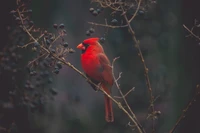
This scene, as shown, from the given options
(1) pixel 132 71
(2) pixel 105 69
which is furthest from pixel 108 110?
(1) pixel 132 71

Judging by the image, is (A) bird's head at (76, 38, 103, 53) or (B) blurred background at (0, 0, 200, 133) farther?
(B) blurred background at (0, 0, 200, 133)

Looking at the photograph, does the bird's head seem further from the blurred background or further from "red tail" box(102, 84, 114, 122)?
the blurred background

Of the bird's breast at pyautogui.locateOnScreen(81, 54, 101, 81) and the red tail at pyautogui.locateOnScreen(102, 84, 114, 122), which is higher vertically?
the bird's breast at pyautogui.locateOnScreen(81, 54, 101, 81)

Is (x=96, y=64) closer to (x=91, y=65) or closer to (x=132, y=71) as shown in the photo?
(x=91, y=65)

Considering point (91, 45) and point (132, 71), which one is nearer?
point (91, 45)

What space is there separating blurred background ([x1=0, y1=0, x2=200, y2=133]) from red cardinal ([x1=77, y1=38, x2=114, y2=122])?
30 centimetres

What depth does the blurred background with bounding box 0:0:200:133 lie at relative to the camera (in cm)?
199

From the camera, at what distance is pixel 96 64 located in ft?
5.38

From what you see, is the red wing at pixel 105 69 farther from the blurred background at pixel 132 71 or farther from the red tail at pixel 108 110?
the blurred background at pixel 132 71

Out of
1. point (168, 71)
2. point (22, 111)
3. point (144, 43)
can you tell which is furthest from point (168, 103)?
point (22, 111)

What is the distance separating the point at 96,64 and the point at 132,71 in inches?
17.4

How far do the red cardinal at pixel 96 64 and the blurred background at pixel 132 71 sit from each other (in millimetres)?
302

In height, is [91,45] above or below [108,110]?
above

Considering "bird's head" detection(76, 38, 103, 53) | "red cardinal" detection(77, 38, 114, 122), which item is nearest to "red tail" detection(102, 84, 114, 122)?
"red cardinal" detection(77, 38, 114, 122)
